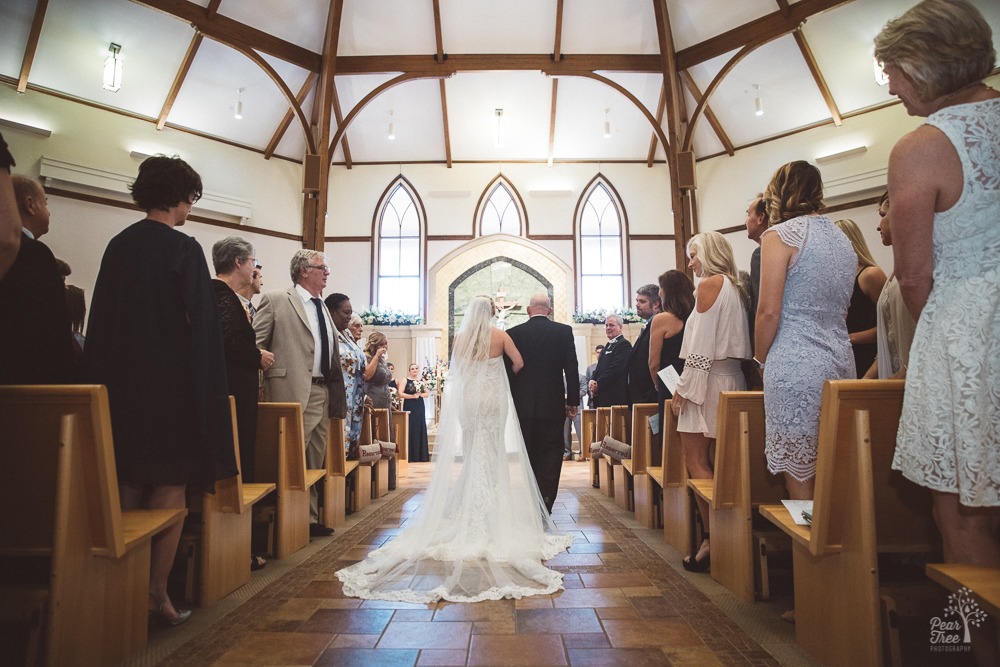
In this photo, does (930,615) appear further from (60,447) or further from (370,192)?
(370,192)

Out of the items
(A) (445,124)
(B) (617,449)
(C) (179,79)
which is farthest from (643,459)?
(C) (179,79)

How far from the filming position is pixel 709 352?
2.59 m

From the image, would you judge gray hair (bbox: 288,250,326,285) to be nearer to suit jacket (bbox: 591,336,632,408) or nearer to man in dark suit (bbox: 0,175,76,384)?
man in dark suit (bbox: 0,175,76,384)

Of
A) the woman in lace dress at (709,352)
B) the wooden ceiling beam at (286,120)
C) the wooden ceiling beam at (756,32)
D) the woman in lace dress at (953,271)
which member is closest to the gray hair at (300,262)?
the woman in lace dress at (709,352)

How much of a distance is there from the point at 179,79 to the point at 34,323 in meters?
9.27

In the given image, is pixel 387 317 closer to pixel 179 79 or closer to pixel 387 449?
pixel 179 79

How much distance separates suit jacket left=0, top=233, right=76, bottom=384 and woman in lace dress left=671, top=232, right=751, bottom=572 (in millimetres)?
2393

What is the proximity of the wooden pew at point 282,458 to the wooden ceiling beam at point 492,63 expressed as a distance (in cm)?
839

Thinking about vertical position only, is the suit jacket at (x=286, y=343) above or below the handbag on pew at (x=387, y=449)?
above

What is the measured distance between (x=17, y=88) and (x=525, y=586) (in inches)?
400

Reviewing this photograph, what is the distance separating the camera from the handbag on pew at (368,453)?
439 centimetres

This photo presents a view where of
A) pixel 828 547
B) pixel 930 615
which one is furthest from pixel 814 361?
pixel 930 615

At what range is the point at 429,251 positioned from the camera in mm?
12156

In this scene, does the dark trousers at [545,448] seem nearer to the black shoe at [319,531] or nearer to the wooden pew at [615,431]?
the wooden pew at [615,431]
